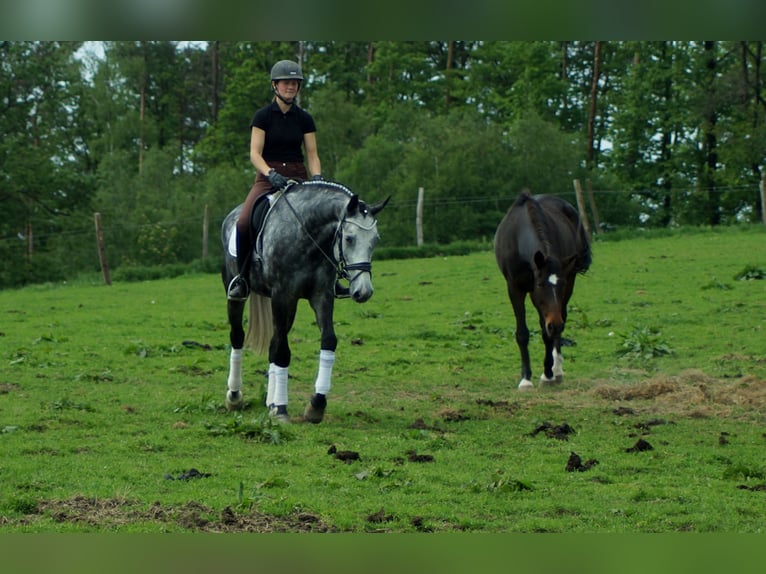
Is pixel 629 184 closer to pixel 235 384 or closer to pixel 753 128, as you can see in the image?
pixel 753 128

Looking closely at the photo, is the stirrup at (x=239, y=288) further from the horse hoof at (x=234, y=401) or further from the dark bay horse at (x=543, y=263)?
the dark bay horse at (x=543, y=263)

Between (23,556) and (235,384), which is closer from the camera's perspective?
(23,556)

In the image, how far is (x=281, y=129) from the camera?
392 inches

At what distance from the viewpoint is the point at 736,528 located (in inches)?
239

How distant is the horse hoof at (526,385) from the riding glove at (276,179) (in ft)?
13.7

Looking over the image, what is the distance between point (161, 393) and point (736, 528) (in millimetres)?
7239

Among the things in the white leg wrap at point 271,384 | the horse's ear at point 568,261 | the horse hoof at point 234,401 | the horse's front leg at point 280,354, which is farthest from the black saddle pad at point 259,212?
the horse's ear at point 568,261

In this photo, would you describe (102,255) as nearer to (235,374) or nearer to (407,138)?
(235,374)

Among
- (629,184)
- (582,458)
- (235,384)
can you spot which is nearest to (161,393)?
(235,384)

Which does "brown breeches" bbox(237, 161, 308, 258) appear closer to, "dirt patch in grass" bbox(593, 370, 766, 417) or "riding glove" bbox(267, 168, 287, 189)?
"riding glove" bbox(267, 168, 287, 189)

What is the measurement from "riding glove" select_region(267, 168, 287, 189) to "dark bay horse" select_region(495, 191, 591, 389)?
3.16 metres

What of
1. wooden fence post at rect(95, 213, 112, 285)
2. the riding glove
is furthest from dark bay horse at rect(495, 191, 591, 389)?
wooden fence post at rect(95, 213, 112, 285)

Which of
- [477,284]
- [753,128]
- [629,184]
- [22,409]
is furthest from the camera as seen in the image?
[629,184]

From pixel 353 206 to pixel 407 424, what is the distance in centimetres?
222
